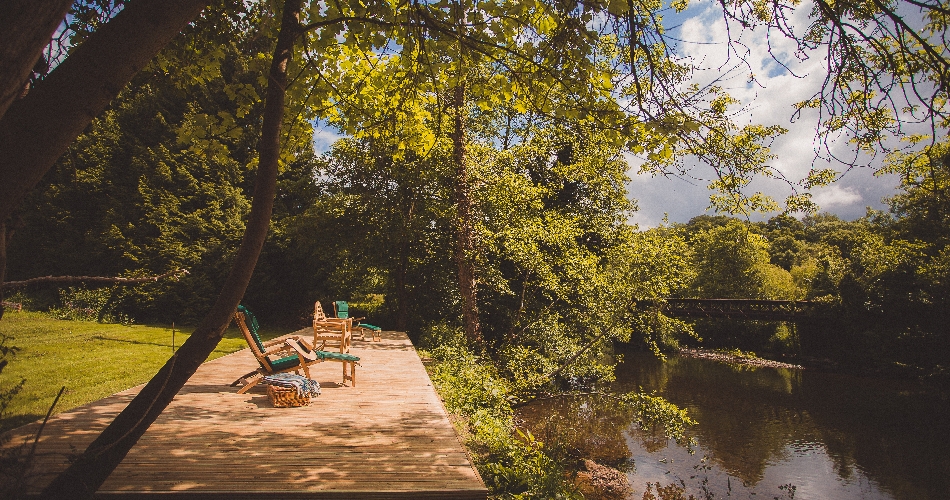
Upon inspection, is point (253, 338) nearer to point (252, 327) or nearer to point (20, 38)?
point (252, 327)

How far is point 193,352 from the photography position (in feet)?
8.06

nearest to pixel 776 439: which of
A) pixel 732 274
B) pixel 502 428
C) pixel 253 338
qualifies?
pixel 502 428

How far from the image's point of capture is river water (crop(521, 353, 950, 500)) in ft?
29.1

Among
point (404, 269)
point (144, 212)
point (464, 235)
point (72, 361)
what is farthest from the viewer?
point (144, 212)

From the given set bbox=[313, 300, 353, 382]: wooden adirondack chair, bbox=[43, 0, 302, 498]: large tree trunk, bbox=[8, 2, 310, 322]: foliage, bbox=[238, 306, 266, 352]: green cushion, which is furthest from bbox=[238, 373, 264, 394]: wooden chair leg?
bbox=[8, 2, 310, 322]: foliage

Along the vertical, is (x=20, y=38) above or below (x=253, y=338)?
above

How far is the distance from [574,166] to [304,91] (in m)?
11.0

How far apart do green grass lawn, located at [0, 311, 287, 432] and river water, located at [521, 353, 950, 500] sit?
7.49 meters

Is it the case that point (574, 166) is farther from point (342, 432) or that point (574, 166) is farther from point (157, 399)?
point (157, 399)

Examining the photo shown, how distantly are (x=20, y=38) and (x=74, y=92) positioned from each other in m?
0.38

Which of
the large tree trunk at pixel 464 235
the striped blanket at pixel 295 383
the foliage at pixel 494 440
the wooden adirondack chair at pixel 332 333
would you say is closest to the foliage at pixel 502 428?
the foliage at pixel 494 440

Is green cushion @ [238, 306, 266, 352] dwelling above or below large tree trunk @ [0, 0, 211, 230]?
Result: below

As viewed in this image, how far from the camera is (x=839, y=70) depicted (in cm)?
273

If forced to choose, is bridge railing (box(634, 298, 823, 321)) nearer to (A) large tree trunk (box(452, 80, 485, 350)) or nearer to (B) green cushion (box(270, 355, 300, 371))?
(A) large tree trunk (box(452, 80, 485, 350))
